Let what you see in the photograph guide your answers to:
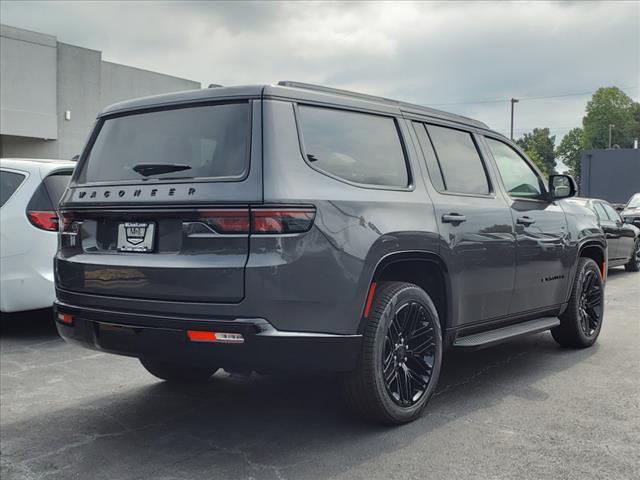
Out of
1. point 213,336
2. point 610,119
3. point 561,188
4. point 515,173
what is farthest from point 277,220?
point 610,119

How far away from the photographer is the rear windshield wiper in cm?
356

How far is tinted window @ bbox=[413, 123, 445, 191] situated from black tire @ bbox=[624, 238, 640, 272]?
1017 cm

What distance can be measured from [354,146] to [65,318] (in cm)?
191

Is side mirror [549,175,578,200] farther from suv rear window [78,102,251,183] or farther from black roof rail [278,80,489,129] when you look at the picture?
suv rear window [78,102,251,183]

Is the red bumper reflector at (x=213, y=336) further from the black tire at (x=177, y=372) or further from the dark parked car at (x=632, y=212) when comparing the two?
the dark parked car at (x=632, y=212)

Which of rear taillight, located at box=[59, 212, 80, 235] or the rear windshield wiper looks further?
rear taillight, located at box=[59, 212, 80, 235]

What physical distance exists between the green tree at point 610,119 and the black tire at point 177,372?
102448 millimetres

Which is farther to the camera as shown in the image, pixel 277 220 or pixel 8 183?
pixel 8 183

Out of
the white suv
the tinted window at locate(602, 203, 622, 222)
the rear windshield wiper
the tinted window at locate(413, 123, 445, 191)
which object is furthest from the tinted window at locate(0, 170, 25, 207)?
the tinted window at locate(602, 203, 622, 222)

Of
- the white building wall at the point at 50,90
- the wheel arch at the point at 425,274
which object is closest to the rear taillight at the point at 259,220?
the wheel arch at the point at 425,274

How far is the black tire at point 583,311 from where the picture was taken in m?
5.82

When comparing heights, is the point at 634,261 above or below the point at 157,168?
below

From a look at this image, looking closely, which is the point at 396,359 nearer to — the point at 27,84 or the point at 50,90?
the point at 27,84

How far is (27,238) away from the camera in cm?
623
